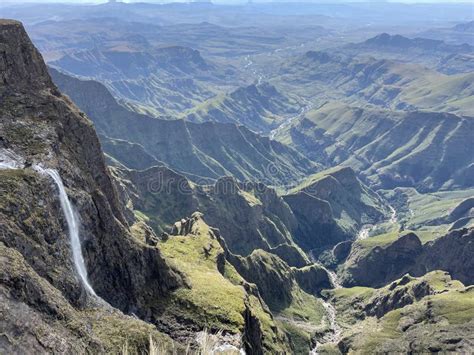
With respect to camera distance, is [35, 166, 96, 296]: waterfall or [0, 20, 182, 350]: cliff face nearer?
[0, 20, 182, 350]: cliff face

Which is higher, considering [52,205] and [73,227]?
[52,205]

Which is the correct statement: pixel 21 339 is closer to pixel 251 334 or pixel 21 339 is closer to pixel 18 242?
pixel 18 242

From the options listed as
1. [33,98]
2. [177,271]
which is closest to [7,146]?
[33,98]

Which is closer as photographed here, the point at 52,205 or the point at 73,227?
the point at 52,205

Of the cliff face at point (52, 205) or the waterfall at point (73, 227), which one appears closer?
the cliff face at point (52, 205)
